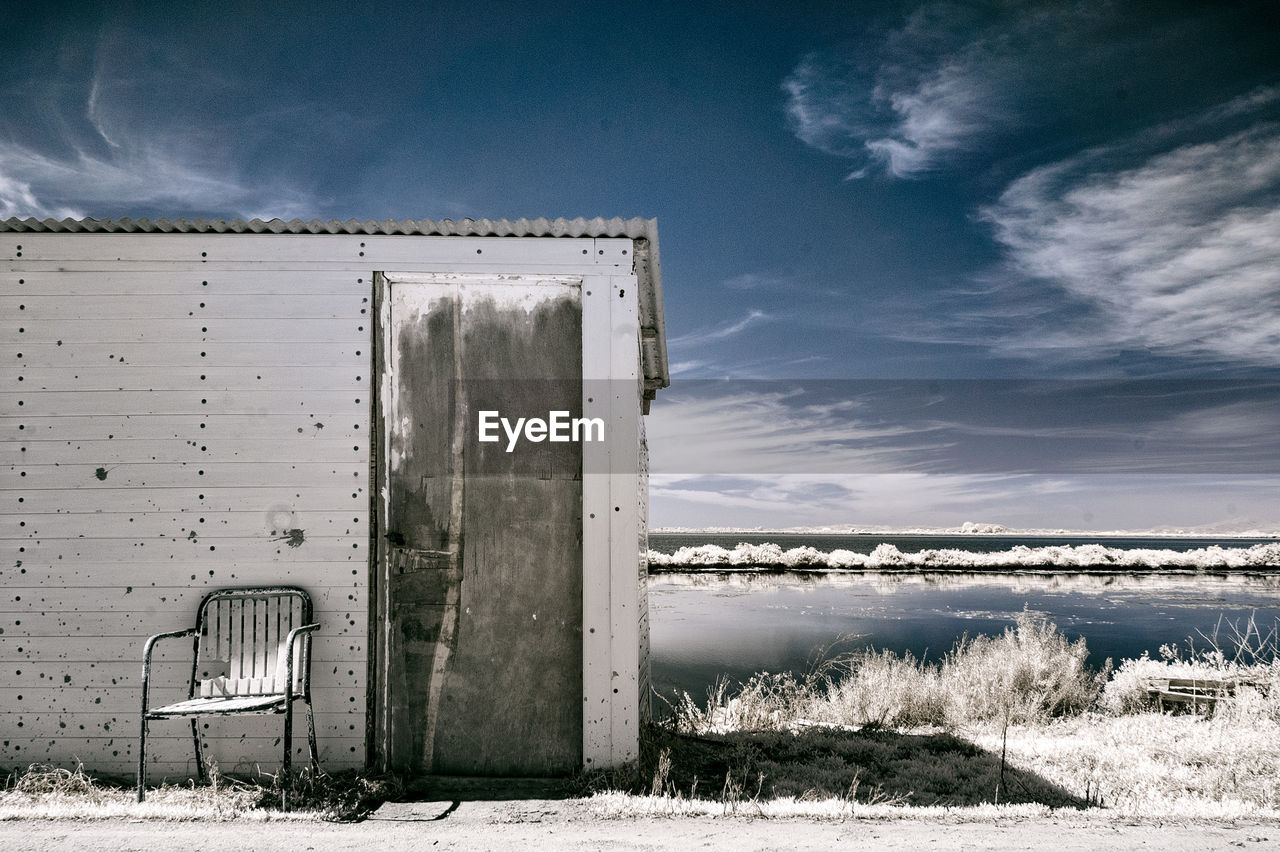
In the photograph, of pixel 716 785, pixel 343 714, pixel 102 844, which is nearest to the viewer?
pixel 102 844

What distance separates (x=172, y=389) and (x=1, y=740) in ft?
7.69

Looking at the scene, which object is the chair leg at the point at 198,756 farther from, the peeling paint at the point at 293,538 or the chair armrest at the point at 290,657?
the peeling paint at the point at 293,538

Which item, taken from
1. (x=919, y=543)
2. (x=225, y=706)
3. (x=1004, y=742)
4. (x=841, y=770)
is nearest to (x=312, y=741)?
(x=225, y=706)

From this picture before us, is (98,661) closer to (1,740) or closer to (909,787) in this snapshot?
(1,740)

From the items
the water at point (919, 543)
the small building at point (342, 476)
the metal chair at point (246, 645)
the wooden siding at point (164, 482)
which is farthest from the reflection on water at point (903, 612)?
the water at point (919, 543)

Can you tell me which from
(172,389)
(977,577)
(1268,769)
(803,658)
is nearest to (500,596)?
(172,389)

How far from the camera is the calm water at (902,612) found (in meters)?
13.0

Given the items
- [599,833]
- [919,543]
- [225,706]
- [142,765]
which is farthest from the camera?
[919,543]

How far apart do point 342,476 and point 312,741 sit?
61.6 inches

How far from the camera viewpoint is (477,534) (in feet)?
14.4

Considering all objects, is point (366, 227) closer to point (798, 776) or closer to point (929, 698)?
point (798, 776)

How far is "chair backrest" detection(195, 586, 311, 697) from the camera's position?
422cm

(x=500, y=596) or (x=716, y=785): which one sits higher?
(x=500, y=596)

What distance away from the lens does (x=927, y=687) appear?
7.96 meters
